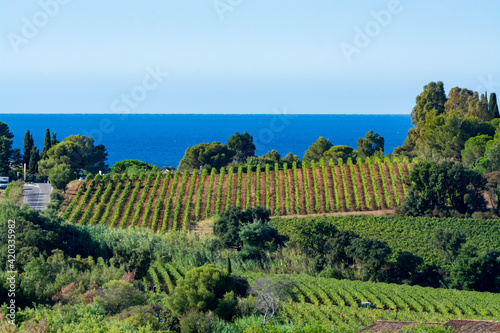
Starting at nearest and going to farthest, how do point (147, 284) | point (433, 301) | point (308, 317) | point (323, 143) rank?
point (308, 317)
point (433, 301)
point (147, 284)
point (323, 143)

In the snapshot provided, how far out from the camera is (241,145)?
271 feet

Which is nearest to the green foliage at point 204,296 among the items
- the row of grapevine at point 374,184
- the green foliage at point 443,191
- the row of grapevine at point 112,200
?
the row of grapevine at point 112,200

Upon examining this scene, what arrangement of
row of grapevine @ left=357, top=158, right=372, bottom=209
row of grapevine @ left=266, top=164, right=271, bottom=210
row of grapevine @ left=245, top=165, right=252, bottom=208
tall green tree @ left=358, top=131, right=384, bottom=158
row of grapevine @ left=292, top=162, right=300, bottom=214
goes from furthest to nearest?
1. tall green tree @ left=358, top=131, right=384, bottom=158
2. row of grapevine @ left=245, top=165, right=252, bottom=208
3. row of grapevine @ left=266, top=164, right=271, bottom=210
4. row of grapevine @ left=357, top=158, right=372, bottom=209
5. row of grapevine @ left=292, top=162, right=300, bottom=214

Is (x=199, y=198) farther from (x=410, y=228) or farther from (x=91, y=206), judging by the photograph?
(x=410, y=228)

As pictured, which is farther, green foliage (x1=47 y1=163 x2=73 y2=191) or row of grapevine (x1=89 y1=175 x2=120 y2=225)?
green foliage (x1=47 y1=163 x2=73 y2=191)

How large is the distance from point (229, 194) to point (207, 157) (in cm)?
2261

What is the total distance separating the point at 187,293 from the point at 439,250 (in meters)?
19.7

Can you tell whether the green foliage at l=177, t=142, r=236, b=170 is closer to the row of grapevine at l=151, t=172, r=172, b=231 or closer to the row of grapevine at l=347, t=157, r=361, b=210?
the row of grapevine at l=151, t=172, r=172, b=231

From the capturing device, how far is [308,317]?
29031 millimetres

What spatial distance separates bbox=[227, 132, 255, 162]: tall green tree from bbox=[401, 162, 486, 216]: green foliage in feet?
117

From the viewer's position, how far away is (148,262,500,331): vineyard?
96.3 feet

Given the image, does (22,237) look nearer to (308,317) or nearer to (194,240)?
(194,240)

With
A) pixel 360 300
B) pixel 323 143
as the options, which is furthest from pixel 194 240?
pixel 323 143

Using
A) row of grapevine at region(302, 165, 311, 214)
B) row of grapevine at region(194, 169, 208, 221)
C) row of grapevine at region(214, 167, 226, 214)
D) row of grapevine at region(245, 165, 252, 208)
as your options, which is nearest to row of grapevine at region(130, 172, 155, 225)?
row of grapevine at region(194, 169, 208, 221)
